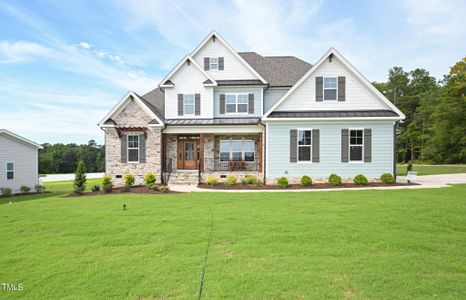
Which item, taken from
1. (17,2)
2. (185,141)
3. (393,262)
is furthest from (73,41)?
(393,262)

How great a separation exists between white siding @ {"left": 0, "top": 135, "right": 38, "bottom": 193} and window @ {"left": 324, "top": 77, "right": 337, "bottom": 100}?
22774 millimetres

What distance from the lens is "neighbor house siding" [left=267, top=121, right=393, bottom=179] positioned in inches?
590

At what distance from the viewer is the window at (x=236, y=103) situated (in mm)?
18172

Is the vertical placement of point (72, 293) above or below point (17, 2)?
below

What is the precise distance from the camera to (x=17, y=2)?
1164cm

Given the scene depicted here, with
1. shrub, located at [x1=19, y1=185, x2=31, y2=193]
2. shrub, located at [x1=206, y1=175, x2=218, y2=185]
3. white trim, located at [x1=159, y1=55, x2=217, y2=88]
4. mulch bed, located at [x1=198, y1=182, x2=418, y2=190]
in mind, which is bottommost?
shrub, located at [x1=19, y1=185, x2=31, y2=193]

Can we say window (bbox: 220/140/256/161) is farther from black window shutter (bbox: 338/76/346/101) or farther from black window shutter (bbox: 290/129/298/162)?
black window shutter (bbox: 338/76/346/101)

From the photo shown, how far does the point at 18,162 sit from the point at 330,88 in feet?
76.5

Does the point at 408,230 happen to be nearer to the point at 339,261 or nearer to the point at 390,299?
the point at 339,261

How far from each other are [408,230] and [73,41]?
22.1m

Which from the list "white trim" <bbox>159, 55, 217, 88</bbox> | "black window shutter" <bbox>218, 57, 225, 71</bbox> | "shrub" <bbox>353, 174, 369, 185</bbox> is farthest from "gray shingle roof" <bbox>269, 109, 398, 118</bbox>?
"black window shutter" <bbox>218, 57, 225, 71</bbox>

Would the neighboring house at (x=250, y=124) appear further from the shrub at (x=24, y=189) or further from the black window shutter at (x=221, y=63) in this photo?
the shrub at (x=24, y=189)

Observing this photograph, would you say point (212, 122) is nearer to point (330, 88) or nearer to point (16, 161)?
point (330, 88)

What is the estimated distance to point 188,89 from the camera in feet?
59.2
